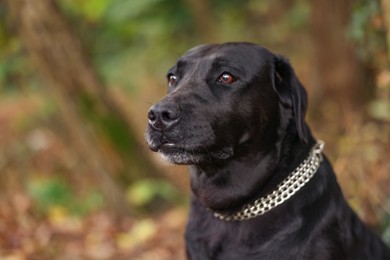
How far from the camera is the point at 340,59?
823 cm

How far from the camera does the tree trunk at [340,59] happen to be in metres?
8.05

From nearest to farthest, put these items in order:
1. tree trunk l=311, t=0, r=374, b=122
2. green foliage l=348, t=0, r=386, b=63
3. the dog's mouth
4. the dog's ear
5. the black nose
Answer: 1. the black nose
2. the dog's mouth
3. the dog's ear
4. green foliage l=348, t=0, r=386, b=63
5. tree trunk l=311, t=0, r=374, b=122

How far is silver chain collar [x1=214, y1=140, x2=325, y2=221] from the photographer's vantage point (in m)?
3.39

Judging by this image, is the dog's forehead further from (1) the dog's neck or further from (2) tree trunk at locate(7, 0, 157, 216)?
(2) tree trunk at locate(7, 0, 157, 216)

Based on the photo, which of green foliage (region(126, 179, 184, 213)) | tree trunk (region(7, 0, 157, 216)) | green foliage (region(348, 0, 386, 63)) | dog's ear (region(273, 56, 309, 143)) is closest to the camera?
dog's ear (region(273, 56, 309, 143))

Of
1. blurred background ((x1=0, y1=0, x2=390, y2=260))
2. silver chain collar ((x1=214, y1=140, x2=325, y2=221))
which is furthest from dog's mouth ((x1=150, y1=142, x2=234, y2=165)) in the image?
blurred background ((x1=0, y1=0, x2=390, y2=260))

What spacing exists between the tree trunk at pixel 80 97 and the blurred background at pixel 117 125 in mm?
11

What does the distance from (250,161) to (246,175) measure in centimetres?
9

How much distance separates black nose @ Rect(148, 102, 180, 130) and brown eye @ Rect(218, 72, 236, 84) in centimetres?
40

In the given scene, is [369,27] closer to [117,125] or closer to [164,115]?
[164,115]

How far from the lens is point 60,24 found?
20.8 feet

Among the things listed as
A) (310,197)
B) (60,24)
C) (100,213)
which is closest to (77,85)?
(60,24)

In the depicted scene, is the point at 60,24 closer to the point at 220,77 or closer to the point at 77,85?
the point at 77,85

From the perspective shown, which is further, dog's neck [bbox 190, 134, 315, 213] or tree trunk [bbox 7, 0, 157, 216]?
tree trunk [bbox 7, 0, 157, 216]
